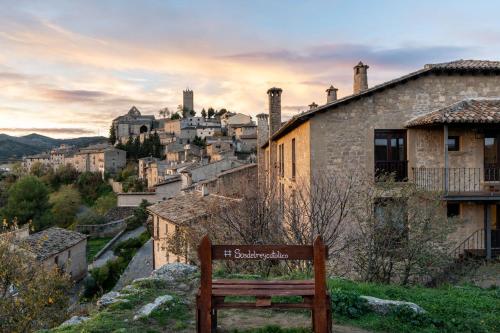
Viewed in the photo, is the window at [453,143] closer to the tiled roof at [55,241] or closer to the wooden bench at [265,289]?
the wooden bench at [265,289]

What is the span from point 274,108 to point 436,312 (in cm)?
1834

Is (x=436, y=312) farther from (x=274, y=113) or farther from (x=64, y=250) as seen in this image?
(x=64, y=250)

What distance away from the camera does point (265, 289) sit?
6105 mm

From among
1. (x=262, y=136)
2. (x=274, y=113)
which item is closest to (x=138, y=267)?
(x=262, y=136)

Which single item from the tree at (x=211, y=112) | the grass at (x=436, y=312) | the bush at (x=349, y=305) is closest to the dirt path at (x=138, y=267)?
the grass at (x=436, y=312)

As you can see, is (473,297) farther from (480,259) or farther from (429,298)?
(480,259)

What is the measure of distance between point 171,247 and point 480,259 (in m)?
10.4

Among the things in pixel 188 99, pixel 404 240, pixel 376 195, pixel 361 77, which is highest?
pixel 188 99

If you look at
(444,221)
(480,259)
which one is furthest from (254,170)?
(444,221)

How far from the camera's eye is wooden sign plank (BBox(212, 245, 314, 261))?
5.98 m

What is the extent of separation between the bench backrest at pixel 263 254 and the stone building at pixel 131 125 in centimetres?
12850

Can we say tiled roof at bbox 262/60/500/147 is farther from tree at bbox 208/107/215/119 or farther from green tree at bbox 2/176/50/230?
tree at bbox 208/107/215/119

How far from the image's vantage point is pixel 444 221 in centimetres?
1110

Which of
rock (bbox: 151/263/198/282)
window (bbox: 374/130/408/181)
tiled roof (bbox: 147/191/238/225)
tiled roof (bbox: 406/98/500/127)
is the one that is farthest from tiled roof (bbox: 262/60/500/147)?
rock (bbox: 151/263/198/282)
